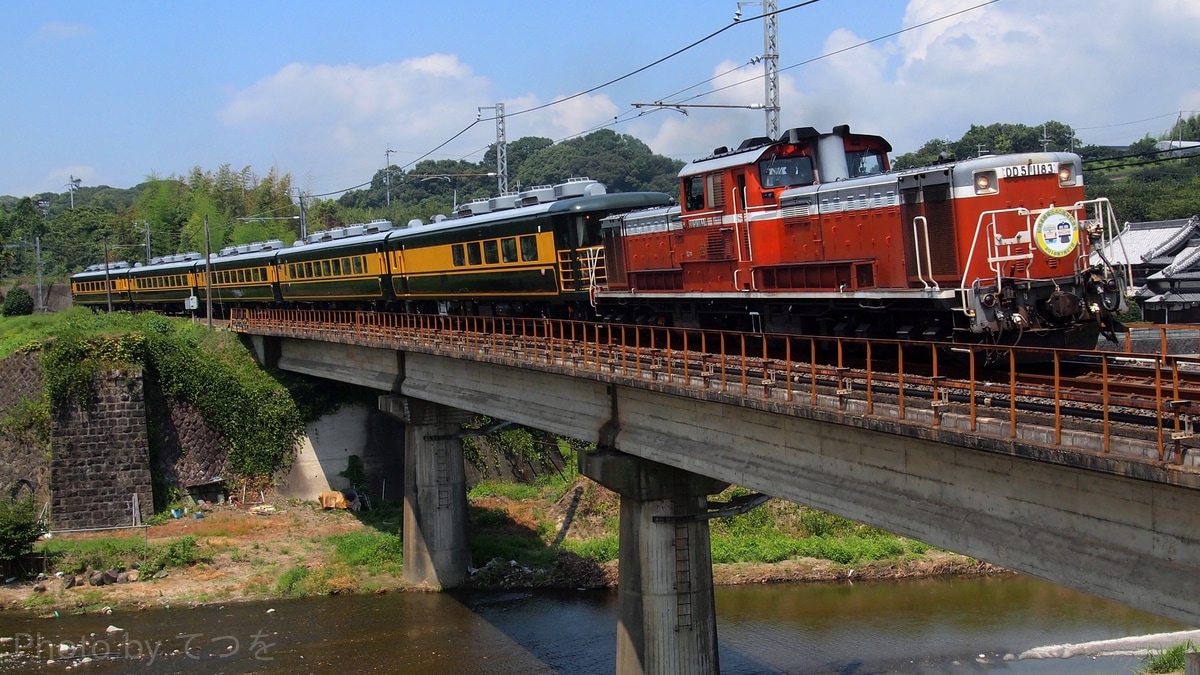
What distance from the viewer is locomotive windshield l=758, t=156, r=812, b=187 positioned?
66.7ft

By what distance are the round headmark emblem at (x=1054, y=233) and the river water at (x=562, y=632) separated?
44.1 ft

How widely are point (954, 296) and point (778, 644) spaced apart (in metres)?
14.9

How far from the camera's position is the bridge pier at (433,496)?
34.7 m

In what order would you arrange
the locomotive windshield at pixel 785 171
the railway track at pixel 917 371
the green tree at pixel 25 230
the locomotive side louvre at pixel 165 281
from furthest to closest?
the green tree at pixel 25 230, the locomotive side louvre at pixel 165 281, the locomotive windshield at pixel 785 171, the railway track at pixel 917 371

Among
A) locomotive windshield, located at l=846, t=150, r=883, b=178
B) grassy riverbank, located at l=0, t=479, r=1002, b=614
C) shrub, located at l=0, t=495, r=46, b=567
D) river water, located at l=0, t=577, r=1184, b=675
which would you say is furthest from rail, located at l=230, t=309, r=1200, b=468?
shrub, located at l=0, t=495, r=46, b=567

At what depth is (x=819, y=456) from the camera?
1638cm

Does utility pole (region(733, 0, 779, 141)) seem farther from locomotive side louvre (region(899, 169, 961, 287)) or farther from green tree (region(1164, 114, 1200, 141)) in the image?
green tree (region(1164, 114, 1200, 141))

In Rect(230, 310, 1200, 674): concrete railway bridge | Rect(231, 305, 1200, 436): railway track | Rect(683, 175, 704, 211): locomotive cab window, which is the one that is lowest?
Rect(230, 310, 1200, 674): concrete railway bridge

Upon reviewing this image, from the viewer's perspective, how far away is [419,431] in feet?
114

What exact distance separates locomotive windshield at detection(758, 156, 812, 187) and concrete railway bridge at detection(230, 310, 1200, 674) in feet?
10.1

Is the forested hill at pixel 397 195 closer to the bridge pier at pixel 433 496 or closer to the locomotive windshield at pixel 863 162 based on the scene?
the bridge pier at pixel 433 496

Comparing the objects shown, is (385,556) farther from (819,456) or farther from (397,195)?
(397,195)

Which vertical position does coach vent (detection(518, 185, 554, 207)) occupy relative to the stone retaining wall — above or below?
above

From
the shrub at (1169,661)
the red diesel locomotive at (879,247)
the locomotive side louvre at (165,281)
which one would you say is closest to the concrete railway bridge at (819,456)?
the red diesel locomotive at (879,247)
